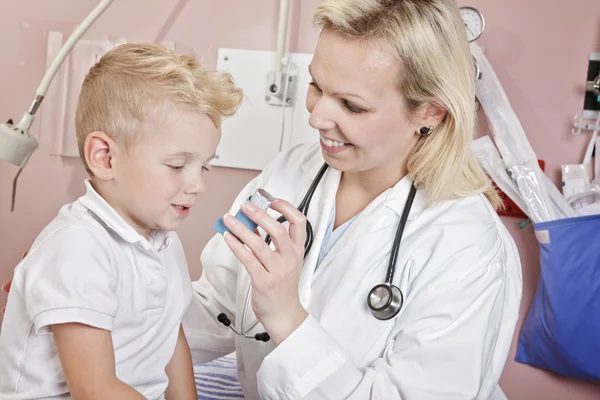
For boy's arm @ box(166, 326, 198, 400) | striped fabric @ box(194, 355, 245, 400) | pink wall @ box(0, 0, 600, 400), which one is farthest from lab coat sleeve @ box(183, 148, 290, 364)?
pink wall @ box(0, 0, 600, 400)

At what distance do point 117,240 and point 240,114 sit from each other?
4.63 feet

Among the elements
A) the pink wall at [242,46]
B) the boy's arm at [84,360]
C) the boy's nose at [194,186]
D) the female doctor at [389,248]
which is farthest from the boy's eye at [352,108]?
the pink wall at [242,46]

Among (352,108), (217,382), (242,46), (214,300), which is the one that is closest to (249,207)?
(352,108)

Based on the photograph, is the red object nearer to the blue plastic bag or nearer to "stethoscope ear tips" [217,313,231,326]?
the blue plastic bag

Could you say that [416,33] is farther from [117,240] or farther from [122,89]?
[117,240]

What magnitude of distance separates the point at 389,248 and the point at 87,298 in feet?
2.11

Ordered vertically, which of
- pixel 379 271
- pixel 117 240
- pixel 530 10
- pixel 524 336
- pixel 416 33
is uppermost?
pixel 530 10

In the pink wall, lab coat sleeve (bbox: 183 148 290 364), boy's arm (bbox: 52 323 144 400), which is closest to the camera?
boy's arm (bbox: 52 323 144 400)

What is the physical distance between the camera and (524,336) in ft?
7.36

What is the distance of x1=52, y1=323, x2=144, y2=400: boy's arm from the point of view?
3.00 feet

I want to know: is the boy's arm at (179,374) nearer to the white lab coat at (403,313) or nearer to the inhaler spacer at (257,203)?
the white lab coat at (403,313)

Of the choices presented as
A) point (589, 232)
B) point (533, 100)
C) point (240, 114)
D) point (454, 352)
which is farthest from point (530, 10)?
point (454, 352)

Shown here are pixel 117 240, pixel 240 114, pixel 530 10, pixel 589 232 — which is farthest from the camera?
pixel 240 114

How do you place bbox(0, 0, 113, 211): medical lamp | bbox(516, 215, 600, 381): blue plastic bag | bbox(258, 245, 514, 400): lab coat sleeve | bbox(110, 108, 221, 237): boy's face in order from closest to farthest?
bbox(110, 108, 221, 237): boy's face, bbox(258, 245, 514, 400): lab coat sleeve, bbox(0, 0, 113, 211): medical lamp, bbox(516, 215, 600, 381): blue plastic bag
